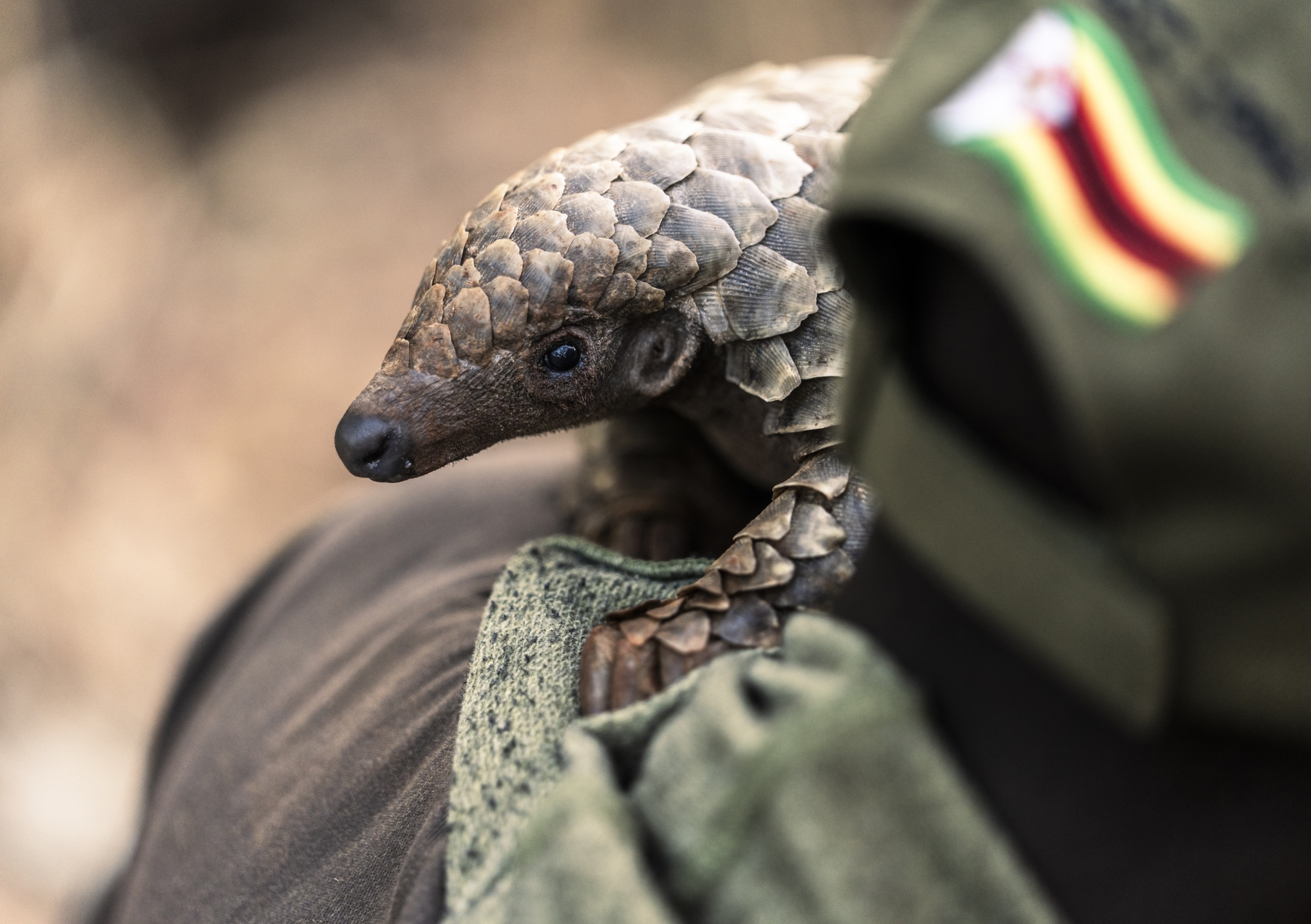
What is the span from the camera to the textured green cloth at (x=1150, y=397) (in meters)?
0.30

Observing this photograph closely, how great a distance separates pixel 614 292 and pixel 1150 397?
1.11 ft

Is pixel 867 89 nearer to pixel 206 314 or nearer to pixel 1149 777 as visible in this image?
pixel 1149 777

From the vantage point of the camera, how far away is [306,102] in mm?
2619

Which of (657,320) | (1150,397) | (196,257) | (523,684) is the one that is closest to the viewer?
(1150,397)

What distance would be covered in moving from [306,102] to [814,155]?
2306 millimetres

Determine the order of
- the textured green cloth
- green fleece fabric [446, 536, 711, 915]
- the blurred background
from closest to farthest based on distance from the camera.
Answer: the textured green cloth, green fleece fabric [446, 536, 711, 915], the blurred background

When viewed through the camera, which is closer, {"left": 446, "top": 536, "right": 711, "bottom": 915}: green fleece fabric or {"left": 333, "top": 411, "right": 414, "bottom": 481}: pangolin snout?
{"left": 446, "top": 536, "right": 711, "bottom": 915}: green fleece fabric

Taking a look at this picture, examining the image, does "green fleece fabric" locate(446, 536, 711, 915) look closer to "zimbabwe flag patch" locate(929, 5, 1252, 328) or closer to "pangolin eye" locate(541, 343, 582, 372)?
"pangolin eye" locate(541, 343, 582, 372)

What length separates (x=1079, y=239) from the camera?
0.32 meters

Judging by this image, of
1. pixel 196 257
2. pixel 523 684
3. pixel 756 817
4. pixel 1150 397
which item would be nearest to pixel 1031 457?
pixel 1150 397

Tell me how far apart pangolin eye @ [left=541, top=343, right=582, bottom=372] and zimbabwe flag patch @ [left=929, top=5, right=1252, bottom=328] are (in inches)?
11.6

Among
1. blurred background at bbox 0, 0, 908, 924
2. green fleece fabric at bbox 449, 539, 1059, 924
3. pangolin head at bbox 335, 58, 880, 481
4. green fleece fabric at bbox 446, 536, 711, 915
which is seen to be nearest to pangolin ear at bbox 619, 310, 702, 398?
pangolin head at bbox 335, 58, 880, 481

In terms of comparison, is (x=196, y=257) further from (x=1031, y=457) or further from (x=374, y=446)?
(x=1031, y=457)

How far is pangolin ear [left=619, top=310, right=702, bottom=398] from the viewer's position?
2.05ft
